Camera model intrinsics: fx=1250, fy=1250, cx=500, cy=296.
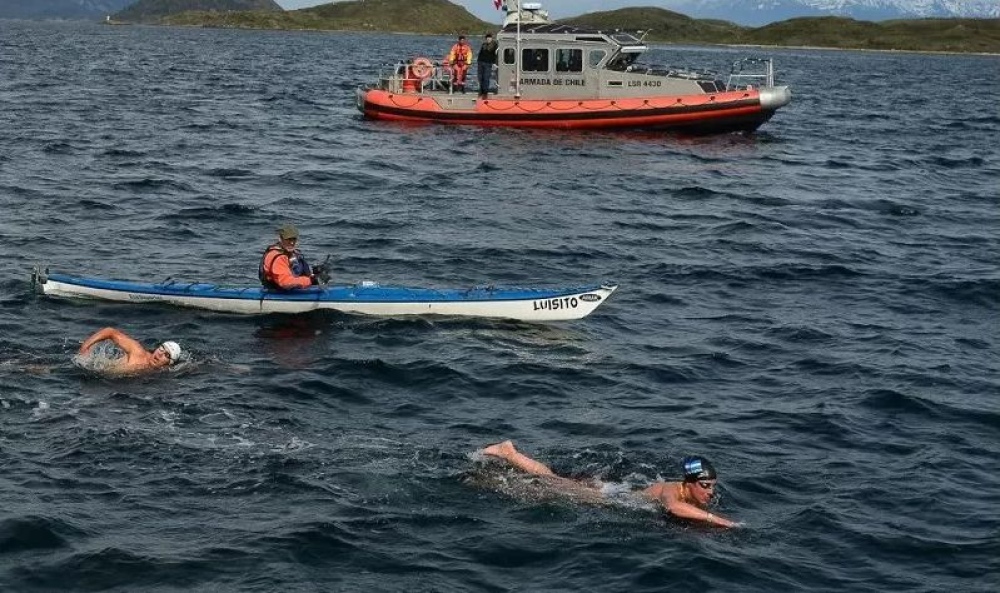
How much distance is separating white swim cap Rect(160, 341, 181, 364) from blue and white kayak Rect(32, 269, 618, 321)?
3.00m

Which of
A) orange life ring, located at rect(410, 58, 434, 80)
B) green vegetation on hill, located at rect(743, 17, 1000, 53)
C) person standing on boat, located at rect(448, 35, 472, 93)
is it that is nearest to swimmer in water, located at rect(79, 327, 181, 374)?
person standing on boat, located at rect(448, 35, 472, 93)

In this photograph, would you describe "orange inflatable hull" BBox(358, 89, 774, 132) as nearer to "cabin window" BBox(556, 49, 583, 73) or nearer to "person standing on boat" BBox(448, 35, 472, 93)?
"cabin window" BBox(556, 49, 583, 73)

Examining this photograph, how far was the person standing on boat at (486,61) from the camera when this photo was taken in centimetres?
4094

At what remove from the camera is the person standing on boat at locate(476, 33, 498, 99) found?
40.9 m

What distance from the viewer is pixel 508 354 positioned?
1872 centimetres

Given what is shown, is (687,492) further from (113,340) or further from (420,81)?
(420,81)

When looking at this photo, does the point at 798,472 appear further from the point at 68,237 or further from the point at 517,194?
the point at 517,194

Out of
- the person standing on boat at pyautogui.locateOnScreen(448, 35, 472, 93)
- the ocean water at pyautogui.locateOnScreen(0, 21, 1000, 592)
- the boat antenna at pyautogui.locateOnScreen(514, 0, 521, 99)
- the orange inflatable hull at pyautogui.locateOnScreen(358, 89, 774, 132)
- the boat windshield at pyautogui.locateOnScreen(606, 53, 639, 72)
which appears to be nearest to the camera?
the ocean water at pyautogui.locateOnScreen(0, 21, 1000, 592)

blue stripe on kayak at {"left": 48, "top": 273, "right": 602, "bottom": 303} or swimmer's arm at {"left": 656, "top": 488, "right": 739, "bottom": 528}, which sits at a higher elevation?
blue stripe on kayak at {"left": 48, "top": 273, "right": 602, "bottom": 303}

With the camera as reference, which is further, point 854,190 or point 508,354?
point 854,190

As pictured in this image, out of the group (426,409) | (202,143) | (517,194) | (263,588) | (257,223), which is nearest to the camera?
(263,588)

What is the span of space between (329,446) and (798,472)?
5.49 metres

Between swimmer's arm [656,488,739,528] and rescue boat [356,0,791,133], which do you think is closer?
swimmer's arm [656,488,739,528]

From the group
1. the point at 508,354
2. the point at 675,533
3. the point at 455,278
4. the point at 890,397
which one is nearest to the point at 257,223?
the point at 455,278
